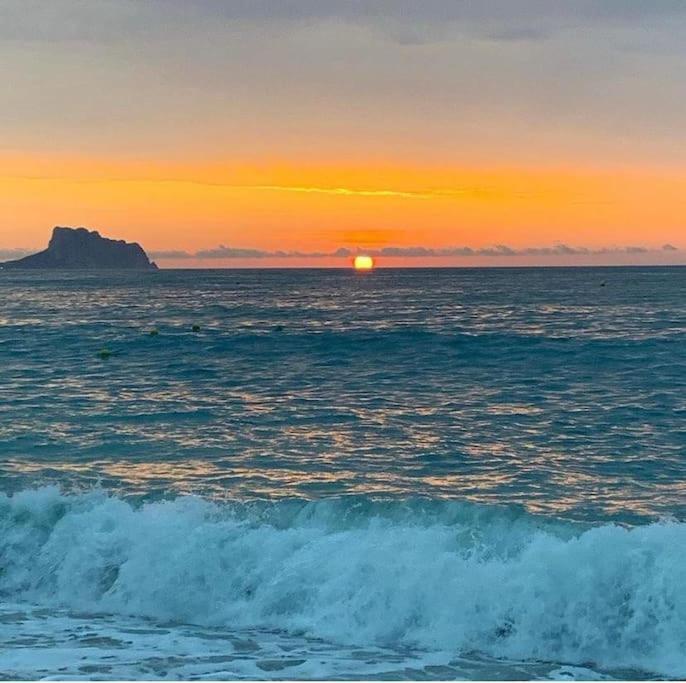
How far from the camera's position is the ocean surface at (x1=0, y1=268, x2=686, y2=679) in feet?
49.1

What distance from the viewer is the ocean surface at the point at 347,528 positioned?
15.0 m

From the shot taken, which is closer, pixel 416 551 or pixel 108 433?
pixel 416 551

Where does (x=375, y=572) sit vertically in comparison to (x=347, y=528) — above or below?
below

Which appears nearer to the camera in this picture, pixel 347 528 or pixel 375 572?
pixel 375 572

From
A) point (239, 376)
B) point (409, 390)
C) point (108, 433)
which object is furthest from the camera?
point (239, 376)

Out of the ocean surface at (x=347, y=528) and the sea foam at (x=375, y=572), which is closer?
the ocean surface at (x=347, y=528)

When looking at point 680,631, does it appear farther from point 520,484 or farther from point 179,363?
point 179,363

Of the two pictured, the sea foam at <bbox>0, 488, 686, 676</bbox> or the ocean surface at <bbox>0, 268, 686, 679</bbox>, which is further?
the sea foam at <bbox>0, 488, 686, 676</bbox>

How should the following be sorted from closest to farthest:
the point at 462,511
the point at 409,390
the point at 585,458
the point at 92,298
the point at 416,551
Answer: the point at 416,551, the point at 462,511, the point at 585,458, the point at 409,390, the point at 92,298

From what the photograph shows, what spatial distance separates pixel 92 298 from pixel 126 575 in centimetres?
10893

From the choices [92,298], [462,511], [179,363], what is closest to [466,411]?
[462,511]

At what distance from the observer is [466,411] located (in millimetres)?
32594

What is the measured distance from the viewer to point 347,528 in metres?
19.5

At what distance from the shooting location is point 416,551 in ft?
58.6
